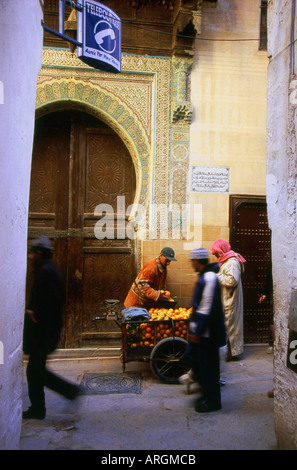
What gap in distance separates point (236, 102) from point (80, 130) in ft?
8.06

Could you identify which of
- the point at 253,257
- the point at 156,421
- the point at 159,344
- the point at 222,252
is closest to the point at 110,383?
the point at 159,344

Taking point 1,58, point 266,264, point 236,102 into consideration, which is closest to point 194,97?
point 236,102

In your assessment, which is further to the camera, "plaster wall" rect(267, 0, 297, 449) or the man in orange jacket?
the man in orange jacket

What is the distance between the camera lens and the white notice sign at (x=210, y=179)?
6.31m

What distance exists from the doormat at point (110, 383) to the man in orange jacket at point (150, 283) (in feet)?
2.97

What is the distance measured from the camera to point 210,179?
20.8 feet

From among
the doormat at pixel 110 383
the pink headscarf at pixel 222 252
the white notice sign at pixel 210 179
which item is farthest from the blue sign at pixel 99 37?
the doormat at pixel 110 383

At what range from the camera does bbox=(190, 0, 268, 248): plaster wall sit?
634cm

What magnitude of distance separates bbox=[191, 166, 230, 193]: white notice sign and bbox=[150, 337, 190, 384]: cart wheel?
2.45 metres

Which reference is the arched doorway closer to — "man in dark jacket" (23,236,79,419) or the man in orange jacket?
the man in orange jacket

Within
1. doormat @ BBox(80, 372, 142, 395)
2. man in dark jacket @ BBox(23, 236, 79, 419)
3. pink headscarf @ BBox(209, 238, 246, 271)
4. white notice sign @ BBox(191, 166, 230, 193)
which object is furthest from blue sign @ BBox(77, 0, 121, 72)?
doormat @ BBox(80, 372, 142, 395)

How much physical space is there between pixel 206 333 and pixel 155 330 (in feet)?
3.49

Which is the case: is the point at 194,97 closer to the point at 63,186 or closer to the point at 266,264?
the point at 63,186

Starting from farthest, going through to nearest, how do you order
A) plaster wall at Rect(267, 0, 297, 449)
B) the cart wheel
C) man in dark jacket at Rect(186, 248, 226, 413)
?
the cart wheel → man in dark jacket at Rect(186, 248, 226, 413) → plaster wall at Rect(267, 0, 297, 449)
